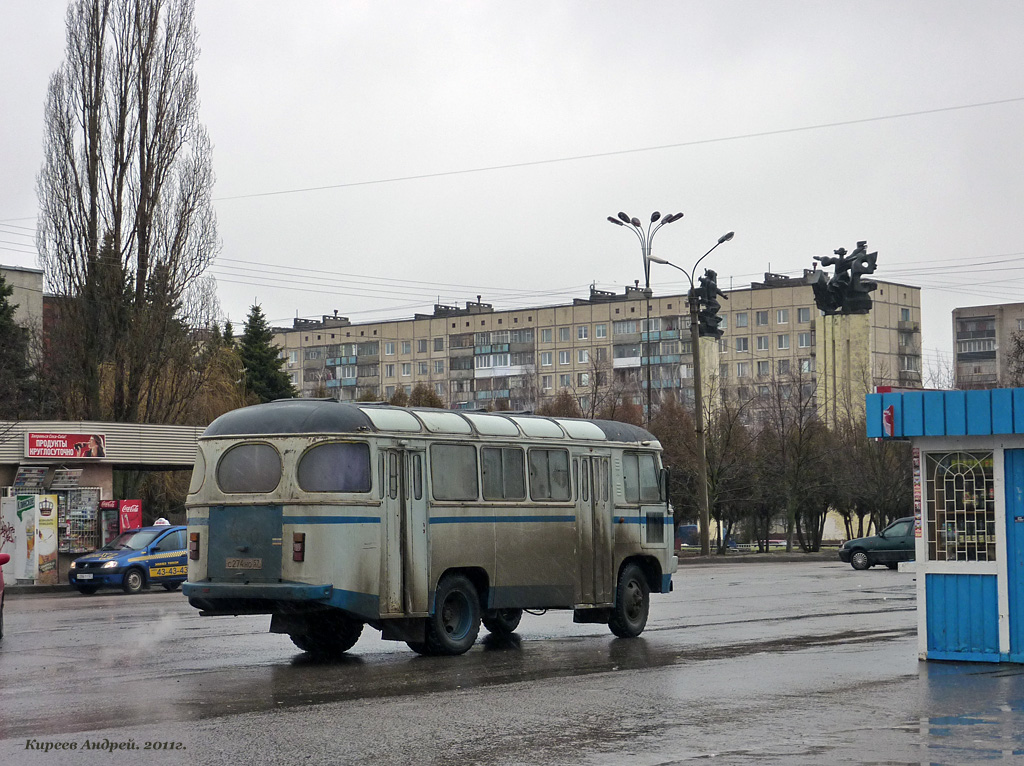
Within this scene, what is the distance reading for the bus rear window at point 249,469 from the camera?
14.9 m

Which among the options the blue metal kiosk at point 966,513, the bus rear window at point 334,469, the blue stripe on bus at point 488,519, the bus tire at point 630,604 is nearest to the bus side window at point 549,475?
the blue stripe on bus at point 488,519

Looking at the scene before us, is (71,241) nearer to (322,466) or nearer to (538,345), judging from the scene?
(322,466)

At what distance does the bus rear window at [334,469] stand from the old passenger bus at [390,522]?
0.04 feet

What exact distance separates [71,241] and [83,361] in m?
3.99

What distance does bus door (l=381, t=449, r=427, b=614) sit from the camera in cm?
1498

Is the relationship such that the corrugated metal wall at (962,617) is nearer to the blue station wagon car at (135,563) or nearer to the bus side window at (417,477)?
the bus side window at (417,477)

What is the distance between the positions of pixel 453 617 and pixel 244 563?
8.69 ft

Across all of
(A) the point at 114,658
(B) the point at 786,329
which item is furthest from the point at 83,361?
(B) the point at 786,329

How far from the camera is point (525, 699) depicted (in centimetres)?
1160

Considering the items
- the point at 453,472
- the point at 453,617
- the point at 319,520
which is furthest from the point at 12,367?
the point at 319,520

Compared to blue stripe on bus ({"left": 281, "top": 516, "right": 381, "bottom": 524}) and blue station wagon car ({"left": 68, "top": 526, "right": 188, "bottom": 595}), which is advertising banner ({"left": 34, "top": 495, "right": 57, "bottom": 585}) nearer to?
blue station wagon car ({"left": 68, "top": 526, "right": 188, "bottom": 595})

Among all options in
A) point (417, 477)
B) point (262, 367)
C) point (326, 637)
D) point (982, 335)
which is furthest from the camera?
point (982, 335)

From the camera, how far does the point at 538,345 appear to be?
119 meters

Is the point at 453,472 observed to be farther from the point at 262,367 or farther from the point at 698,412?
the point at 262,367
